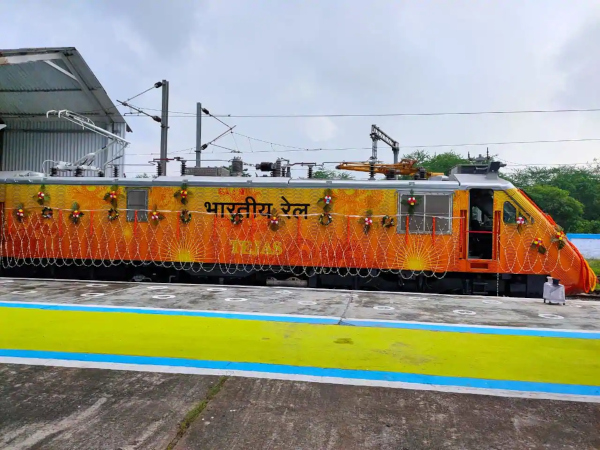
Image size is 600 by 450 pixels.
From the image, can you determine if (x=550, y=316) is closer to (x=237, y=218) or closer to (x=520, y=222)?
(x=520, y=222)

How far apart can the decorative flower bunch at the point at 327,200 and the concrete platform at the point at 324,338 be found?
295 centimetres

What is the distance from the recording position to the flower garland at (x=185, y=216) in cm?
1166

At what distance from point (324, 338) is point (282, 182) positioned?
633cm

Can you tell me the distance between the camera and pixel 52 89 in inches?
689

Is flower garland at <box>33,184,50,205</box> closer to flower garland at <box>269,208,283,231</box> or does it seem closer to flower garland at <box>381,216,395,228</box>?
flower garland at <box>269,208,283,231</box>

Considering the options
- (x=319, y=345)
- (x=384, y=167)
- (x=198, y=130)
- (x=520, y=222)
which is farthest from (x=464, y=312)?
(x=198, y=130)

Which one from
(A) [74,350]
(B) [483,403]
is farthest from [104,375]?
(B) [483,403]

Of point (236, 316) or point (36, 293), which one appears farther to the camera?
point (36, 293)

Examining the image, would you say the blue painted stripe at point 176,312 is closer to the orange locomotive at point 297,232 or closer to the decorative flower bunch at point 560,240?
the orange locomotive at point 297,232

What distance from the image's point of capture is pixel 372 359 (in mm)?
4848

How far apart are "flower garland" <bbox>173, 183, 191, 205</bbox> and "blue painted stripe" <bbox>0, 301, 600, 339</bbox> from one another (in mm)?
4669

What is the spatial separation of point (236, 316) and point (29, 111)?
16.5 m

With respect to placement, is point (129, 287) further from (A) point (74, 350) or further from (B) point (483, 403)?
(B) point (483, 403)

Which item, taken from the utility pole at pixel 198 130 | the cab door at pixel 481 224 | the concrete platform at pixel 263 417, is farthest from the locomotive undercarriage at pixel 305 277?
the utility pole at pixel 198 130
